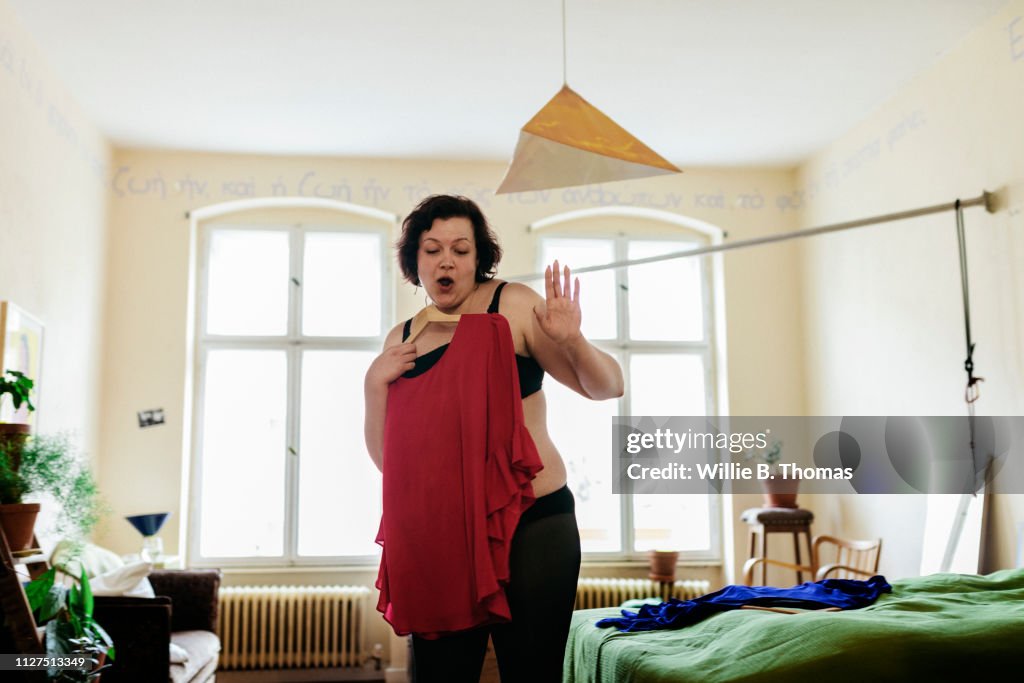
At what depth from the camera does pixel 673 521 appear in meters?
6.22

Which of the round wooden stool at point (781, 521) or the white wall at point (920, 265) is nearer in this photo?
the white wall at point (920, 265)

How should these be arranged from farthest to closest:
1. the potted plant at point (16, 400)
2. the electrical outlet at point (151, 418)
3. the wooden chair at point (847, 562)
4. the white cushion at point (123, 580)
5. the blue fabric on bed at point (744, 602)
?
1. the electrical outlet at point (151, 418)
2. the wooden chair at point (847, 562)
3. the white cushion at point (123, 580)
4. the blue fabric on bed at point (744, 602)
5. the potted plant at point (16, 400)

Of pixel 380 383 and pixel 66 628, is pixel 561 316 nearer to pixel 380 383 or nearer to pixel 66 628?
pixel 380 383

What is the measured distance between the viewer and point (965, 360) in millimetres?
4422

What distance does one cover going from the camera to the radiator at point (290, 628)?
5.54 m

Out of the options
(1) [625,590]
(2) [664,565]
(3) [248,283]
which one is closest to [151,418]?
(3) [248,283]

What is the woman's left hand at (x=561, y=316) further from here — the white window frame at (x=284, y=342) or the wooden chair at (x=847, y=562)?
the white window frame at (x=284, y=342)

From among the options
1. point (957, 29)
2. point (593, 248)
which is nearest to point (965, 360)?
point (957, 29)

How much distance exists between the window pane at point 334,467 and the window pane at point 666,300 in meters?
1.91

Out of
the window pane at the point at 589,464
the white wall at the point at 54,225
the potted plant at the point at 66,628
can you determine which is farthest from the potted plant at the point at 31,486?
the window pane at the point at 589,464

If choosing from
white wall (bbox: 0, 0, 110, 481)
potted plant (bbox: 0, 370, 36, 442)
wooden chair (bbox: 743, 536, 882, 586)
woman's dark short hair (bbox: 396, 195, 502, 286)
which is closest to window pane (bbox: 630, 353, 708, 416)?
wooden chair (bbox: 743, 536, 882, 586)

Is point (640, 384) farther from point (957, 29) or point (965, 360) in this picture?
point (957, 29)

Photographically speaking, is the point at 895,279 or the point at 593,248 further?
the point at 593,248

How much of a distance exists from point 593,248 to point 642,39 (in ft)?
6.75
